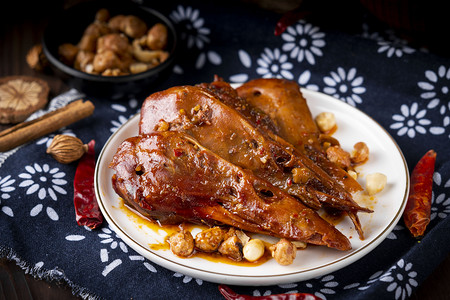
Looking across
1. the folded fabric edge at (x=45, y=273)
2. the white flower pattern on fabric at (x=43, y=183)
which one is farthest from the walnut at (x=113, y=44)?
the folded fabric edge at (x=45, y=273)

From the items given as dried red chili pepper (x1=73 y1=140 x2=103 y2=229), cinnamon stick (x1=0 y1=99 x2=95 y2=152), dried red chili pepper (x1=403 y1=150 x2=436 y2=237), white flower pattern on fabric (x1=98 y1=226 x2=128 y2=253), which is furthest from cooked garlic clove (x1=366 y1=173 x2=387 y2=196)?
cinnamon stick (x1=0 y1=99 x2=95 y2=152)

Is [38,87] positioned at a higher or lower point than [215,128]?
lower

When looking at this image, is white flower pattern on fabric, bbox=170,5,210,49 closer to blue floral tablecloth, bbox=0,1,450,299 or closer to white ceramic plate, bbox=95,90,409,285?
blue floral tablecloth, bbox=0,1,450,299

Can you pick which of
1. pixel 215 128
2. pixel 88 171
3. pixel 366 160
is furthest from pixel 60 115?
pixel 366 160

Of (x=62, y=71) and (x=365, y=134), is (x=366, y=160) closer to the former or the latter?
(x=365, y=134)

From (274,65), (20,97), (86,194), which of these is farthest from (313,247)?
(20,97)

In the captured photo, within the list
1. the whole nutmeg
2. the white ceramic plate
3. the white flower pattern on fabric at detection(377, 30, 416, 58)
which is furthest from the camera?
the white flower pattern on fabric at detection(377, 30, 416, 58)
